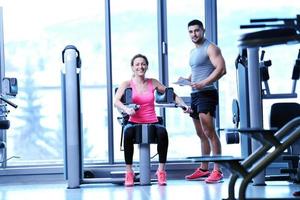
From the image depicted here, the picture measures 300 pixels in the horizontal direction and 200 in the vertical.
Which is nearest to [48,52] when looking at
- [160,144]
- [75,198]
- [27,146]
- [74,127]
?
[27,146]

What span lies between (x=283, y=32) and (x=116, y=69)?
12.0 ft

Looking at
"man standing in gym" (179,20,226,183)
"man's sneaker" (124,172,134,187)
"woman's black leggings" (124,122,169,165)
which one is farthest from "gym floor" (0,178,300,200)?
"man standing in gym" (179,20,226,183)

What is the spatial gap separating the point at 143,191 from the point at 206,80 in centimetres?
117

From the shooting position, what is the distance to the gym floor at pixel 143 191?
3858 mm

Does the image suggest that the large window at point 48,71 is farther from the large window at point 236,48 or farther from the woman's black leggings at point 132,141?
the large window at point 236,48

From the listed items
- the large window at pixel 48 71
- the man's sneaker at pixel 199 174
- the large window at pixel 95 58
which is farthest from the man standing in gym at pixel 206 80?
the large window at pixel 48 71

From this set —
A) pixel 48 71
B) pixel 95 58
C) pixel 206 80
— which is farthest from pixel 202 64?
pixel 48 71

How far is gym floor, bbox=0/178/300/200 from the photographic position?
386cm

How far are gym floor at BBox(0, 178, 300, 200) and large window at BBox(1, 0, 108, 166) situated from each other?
1.98 feet

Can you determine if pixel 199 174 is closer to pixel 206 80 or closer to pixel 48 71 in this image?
pixel 206 80

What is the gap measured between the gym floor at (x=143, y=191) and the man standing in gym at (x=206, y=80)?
40 cm

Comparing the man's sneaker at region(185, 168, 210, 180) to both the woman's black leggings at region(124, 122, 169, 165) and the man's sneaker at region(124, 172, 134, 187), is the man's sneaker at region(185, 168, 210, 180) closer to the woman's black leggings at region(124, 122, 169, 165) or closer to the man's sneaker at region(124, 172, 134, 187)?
the woman's black leggings at region(124, 122, 169, 165)

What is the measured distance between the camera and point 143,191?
4.30 meters

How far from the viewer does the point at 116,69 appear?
5.83 m
